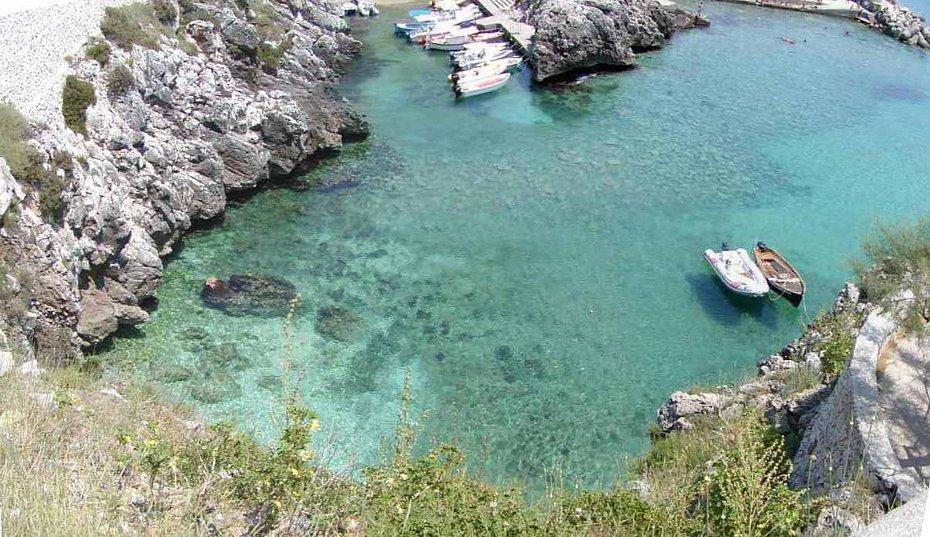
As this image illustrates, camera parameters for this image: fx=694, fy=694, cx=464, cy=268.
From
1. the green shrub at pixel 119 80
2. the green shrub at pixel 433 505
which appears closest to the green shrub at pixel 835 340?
the green shrub at pixel 433 505

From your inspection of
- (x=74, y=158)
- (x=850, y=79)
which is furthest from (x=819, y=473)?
(x=850, y=79)

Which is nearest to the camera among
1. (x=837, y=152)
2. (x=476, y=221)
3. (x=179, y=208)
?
(x=179, y=208)

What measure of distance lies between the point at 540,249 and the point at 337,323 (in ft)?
28.7

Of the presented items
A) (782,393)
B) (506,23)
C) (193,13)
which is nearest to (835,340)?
(782,393)

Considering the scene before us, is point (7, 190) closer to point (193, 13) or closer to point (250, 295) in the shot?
point (250, 295)

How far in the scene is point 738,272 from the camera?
25344mm

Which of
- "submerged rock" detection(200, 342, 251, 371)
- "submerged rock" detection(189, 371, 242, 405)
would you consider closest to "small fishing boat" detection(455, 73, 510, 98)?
"submerged rock" detection(200, 342, 251, 371)

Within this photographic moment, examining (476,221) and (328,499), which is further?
(476,221)

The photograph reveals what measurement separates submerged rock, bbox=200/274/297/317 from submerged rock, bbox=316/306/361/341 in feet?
3.85

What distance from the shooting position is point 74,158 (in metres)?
21.7

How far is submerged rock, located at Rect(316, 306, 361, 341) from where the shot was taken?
2208 cm

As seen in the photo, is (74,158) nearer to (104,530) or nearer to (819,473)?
(104,530)

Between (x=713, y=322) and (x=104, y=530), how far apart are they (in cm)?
2108

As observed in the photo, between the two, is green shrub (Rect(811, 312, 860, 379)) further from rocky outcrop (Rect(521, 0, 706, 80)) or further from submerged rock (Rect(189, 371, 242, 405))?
rocky outcrop (Rect(521, 0, 706, 80))
